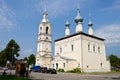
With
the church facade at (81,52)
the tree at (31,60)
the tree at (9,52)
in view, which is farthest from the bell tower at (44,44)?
the tree at (31,60)

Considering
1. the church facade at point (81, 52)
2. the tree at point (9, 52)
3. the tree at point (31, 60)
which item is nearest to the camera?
the church facade at point (81, 52)

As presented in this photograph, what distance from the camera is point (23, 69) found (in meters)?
29.0

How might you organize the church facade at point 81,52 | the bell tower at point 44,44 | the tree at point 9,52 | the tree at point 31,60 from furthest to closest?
1. the tree at point 31,60
2. the tree at point 9,52
3. the bell tower at point 44,44
4. the church facade at point 81,52

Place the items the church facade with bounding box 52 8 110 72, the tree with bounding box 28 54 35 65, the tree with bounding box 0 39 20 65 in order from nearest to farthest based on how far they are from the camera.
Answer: the church facade with bounding box 52 8 110 72, the tree with bounding box 0 39 20 65, the tree with bounding box 28 54 35 65

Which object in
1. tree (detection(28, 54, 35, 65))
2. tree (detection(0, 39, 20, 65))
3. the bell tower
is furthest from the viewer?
tree (detection(28, 54, 35, 65))

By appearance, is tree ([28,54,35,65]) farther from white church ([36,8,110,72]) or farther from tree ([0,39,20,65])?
white church ([36,8,110,72])

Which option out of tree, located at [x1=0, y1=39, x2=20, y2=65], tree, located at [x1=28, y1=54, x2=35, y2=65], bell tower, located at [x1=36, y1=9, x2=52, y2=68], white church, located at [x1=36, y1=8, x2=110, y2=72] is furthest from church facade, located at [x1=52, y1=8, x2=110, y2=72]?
tree, located at [x1=28, y1=54, x2=35, y2=65]

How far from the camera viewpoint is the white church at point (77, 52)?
Result: 52781 mm

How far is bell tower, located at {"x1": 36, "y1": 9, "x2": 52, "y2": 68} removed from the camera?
6612cm

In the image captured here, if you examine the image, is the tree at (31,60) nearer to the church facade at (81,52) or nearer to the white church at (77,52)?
the white church at (77,52)

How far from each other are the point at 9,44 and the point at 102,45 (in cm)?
3315

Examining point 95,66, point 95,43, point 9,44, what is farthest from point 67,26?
point 9,44

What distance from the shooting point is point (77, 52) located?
53.5 metres

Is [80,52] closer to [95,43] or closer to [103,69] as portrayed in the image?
[95,43]
